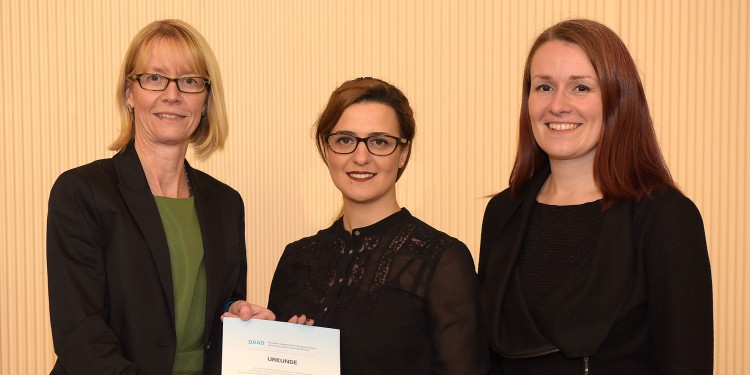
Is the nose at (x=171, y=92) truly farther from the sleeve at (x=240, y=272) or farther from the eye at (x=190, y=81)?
the sleeve at (x=240, y=272)

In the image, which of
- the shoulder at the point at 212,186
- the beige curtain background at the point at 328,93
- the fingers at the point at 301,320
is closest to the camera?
the fingers at the point at 301,320

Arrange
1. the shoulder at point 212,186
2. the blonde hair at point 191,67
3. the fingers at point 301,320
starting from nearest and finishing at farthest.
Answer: the fingers at point 301,320 → the blonde hair at point 191,67 → the shoulder at point 212,186

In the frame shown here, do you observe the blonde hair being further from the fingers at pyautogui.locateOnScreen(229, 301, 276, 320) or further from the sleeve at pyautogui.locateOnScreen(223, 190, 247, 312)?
the fingers at pyautogui.locateOnScreen(229, 301, 276, 320)

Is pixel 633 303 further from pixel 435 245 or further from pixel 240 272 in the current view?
pixel 240 272

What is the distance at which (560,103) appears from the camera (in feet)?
7.08

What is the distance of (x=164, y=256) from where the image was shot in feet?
7.79

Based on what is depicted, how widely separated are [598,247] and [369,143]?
702 mm

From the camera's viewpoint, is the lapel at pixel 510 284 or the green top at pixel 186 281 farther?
the green top at pixel 186 281

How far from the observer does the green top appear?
242 centimetres

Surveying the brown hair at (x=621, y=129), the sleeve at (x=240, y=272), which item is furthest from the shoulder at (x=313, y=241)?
the brown hair at (x=621, y=129)

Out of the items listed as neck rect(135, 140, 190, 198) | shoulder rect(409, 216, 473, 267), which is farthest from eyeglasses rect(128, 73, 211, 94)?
shoulder rect(409, 216, 473, 267)

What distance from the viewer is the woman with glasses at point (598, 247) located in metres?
1.98

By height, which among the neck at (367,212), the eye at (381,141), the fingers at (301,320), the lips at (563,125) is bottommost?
the fingers at (301,320)

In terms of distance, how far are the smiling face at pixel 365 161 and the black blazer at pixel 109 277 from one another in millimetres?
558
